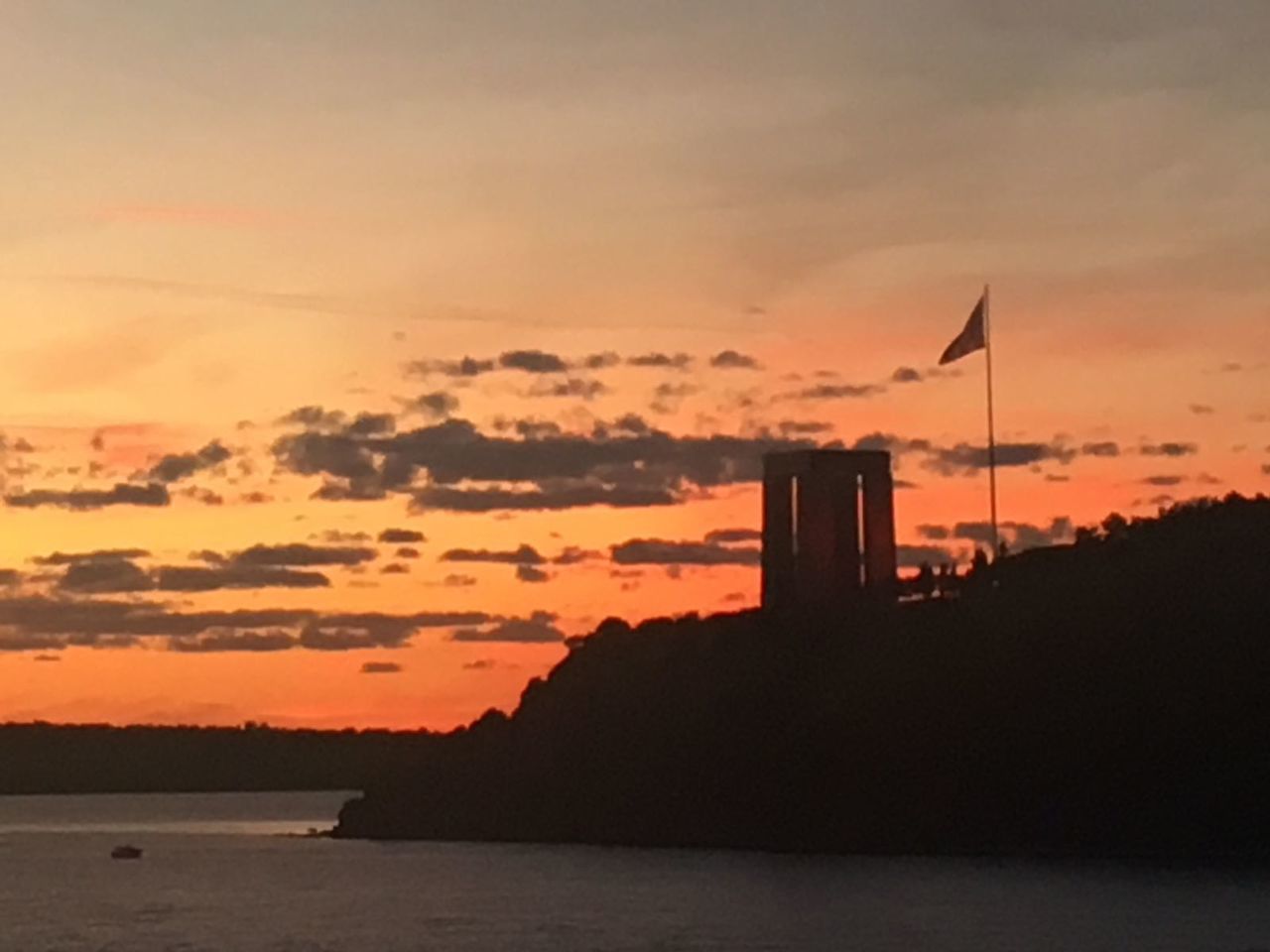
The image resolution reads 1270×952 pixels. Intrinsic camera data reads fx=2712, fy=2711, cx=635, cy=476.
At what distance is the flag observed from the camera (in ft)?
484

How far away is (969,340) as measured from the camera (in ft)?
485

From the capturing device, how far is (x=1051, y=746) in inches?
7677

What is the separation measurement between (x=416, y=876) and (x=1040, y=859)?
45.0 metres

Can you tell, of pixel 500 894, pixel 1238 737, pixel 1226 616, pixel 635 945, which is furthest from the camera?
pixel 1226 616

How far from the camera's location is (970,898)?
148 meters

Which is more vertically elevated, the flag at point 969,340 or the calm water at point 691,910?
the flag at point 969,340

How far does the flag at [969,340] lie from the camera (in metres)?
147

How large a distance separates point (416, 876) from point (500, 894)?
2802 centimetres

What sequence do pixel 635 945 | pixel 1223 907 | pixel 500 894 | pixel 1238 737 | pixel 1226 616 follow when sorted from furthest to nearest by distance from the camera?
pixel 1226 616
pixel 1238 737
pixel 500 894
pixel 1223 907
pixel 635 945

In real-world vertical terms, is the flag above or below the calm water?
above

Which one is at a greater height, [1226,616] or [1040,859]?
[1226,616]

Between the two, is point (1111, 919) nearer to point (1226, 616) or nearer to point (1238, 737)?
point (1238, 737)

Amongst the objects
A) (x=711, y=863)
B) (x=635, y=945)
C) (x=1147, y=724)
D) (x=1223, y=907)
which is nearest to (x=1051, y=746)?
(x=1147, y=724)

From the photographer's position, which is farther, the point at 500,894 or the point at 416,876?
the point at 416,876
